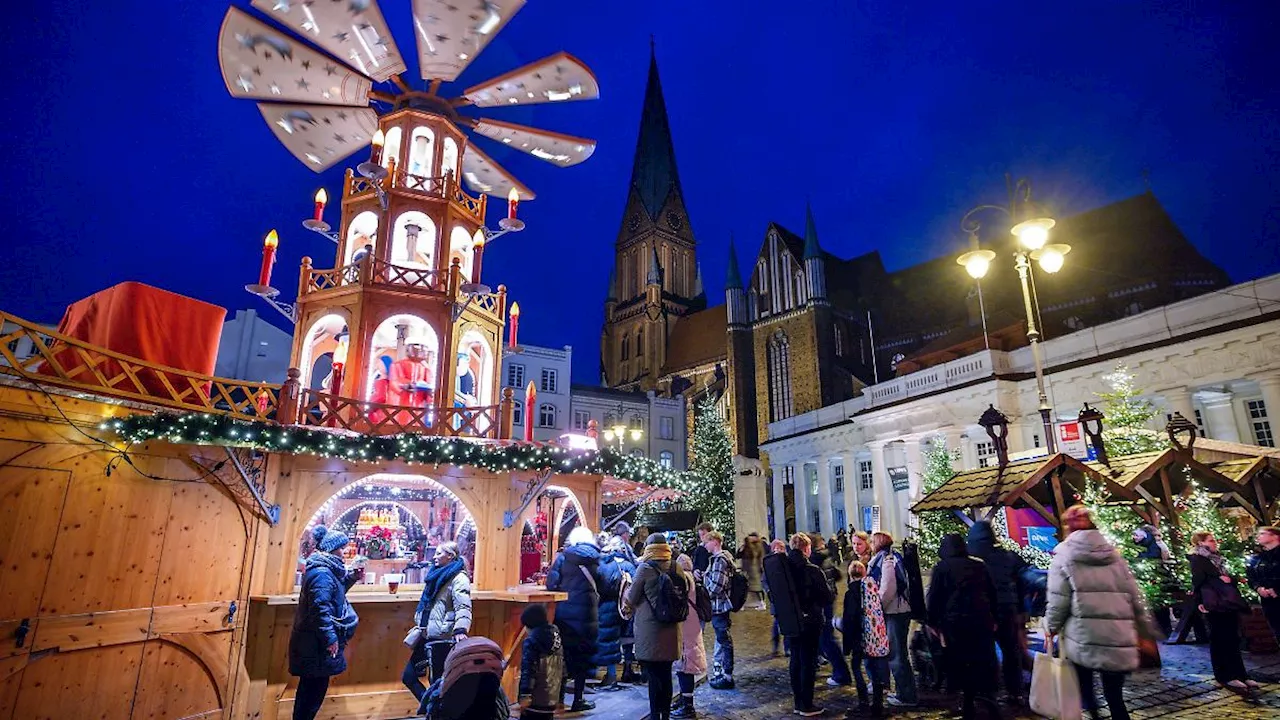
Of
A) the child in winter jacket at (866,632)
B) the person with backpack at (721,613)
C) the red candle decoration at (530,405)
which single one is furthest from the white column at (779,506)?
the child in winter jacket at (866,632)

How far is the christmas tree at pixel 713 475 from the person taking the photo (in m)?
34.6

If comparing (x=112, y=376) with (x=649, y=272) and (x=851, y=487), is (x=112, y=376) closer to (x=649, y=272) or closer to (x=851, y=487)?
(x=851, y=487)

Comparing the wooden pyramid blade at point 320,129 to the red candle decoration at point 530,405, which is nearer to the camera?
the red candle decoration at point 530,405

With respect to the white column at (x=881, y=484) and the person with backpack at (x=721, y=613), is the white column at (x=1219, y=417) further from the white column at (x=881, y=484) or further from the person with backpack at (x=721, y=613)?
the person with backpack at (x=721, y=613)

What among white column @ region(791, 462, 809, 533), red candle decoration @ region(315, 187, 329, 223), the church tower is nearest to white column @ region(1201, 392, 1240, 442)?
white column @ region(791, 462, 809, 533)

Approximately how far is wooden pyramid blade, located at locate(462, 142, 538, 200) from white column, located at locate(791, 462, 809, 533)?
86.1ft

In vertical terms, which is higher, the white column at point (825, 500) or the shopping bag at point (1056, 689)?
the white column at point (825, 500)

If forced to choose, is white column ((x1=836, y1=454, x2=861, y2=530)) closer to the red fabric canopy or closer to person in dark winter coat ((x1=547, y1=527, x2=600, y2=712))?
person in dark winter coat ((x1=547, y1=527, x2=600, y2=712))

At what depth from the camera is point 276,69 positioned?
1161 cm

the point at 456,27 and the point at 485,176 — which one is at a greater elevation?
the point at 456,27

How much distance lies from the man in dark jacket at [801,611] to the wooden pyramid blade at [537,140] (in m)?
10.8

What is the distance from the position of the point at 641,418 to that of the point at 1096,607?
44.5 m

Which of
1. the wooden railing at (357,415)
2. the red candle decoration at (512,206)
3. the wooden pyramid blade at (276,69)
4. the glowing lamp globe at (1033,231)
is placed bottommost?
the wooden railing at (357,415)

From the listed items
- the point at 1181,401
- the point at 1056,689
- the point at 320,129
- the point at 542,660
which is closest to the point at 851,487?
the point at 1181,401
